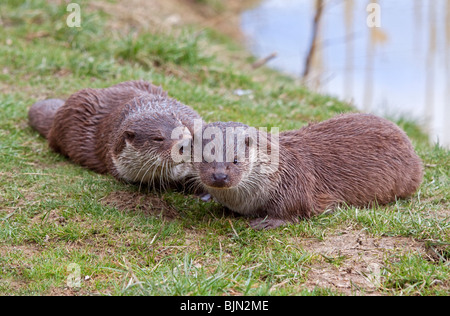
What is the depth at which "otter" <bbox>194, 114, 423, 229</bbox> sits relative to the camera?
3.55 m

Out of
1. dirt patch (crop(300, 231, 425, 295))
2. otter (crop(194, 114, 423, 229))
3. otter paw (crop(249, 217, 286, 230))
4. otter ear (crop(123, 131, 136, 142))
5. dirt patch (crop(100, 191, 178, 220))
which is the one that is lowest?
dirt patch (crop(300, 231, 425, 295))

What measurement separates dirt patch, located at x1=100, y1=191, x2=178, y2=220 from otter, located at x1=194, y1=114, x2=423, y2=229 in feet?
1.30

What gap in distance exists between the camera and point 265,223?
3.72 meters

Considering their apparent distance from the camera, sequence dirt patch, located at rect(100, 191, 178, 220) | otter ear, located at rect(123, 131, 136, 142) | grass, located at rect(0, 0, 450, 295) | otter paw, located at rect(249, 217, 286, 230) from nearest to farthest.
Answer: grass, located at rect(0, 0, 450, 295) < otter paw, located at rect(249, 217, 286, 230) < dirt patch, located at rect(100, 191, 178, 220) < otter ear, located at rect(123, 131, 136, 142)

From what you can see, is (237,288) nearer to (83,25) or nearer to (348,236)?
(348,236)

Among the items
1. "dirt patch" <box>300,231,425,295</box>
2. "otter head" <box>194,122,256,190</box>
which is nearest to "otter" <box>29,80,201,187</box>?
"otter head" <box>194,122,256,190</box>

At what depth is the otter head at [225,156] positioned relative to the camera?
3.42 meters

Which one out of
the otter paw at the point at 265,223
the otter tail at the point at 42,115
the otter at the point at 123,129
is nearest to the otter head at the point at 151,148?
the otter at the point at 123,129

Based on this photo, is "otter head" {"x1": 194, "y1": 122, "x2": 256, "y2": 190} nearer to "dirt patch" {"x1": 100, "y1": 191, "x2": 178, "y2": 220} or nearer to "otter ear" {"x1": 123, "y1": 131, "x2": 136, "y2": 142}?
"dirt patch" {"x1": 100, "y1": 191, "x2": 178, "y2": 220}

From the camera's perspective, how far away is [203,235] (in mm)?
3656

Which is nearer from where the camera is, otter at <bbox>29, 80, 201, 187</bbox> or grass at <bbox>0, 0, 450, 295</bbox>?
grass at <bbox>0, 0, 450, 295</bbox>

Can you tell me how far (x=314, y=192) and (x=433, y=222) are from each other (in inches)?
32.2

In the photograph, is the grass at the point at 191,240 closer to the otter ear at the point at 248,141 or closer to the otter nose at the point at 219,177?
the otter nose at the point at 219,177

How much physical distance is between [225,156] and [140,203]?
916mm
